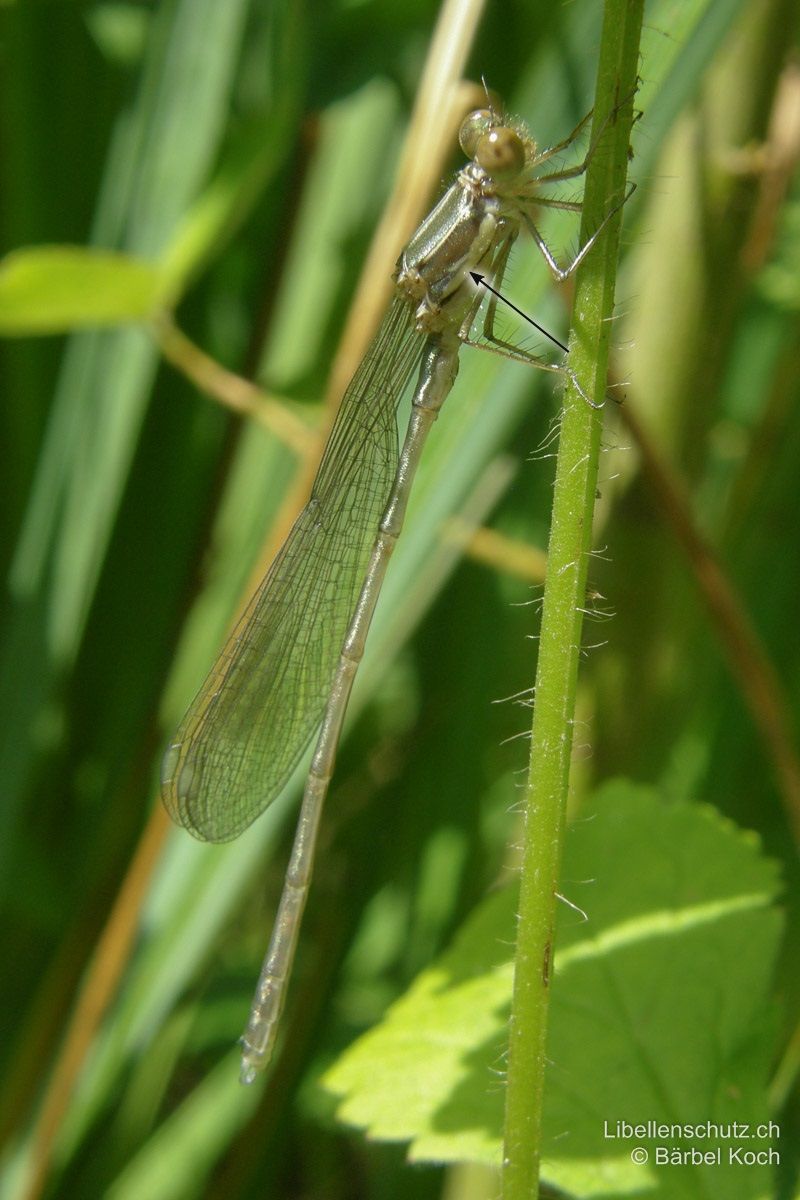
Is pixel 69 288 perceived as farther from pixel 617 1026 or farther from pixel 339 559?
pixel 617 1026

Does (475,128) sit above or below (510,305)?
above

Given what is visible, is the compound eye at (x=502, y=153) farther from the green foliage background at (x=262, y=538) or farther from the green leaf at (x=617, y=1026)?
the green leaf at (x=617, y=1026)

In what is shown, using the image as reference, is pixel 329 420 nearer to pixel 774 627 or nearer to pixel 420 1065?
pixel 774 627

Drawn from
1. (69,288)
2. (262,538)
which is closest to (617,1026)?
(69,288)

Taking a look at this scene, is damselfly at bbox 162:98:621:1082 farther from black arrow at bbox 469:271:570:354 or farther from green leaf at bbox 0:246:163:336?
green leaf at bbox 0:246:163:336

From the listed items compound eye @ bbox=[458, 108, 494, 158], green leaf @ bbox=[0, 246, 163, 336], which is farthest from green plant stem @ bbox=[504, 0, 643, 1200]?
green leaf @ bbox=[0, 246, 163, 336]

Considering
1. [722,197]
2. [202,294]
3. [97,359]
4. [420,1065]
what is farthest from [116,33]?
[420,1065]
